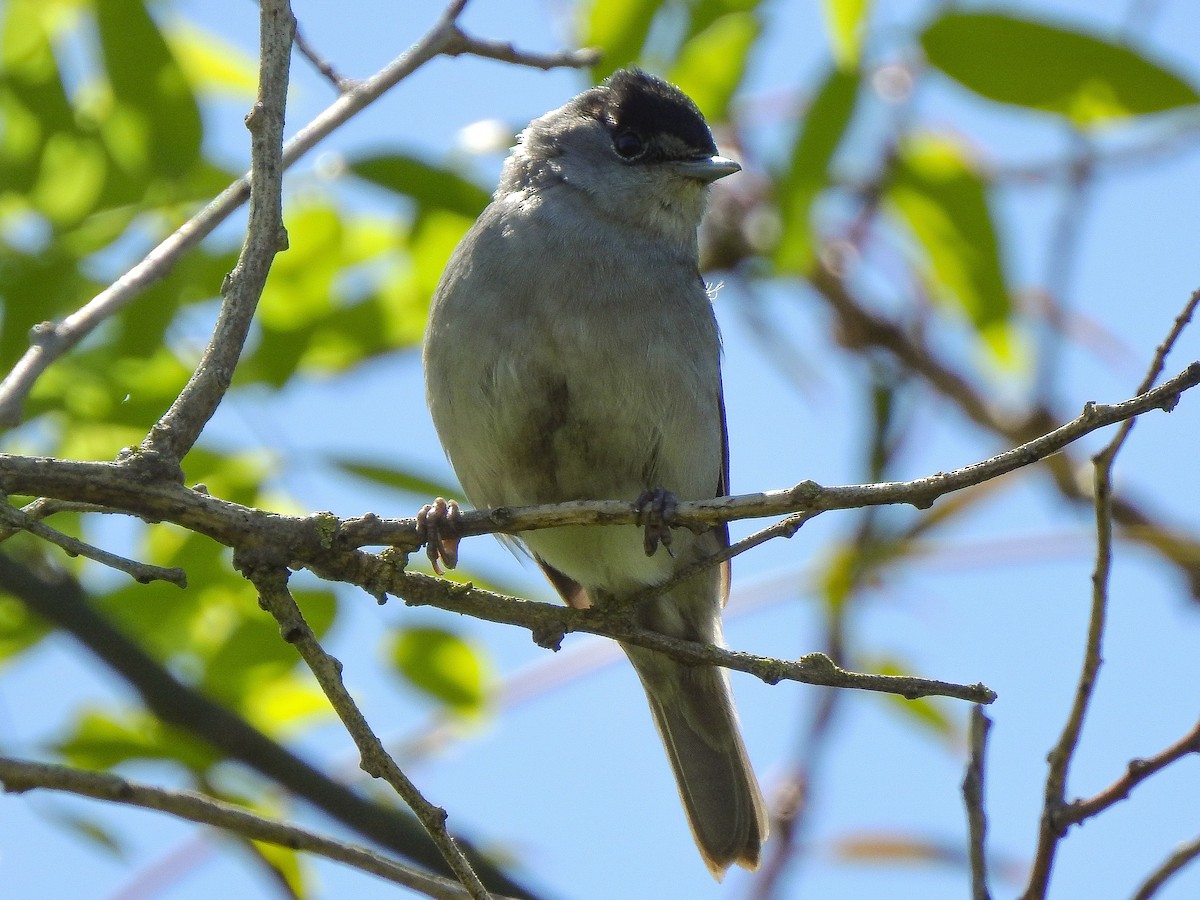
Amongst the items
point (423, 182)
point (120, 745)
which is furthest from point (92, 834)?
point (423, 182)

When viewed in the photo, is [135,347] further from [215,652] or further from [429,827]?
[429,827]

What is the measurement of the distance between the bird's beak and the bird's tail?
5.63ft

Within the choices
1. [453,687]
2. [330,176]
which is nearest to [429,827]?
[453,687]

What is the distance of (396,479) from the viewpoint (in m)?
4.07

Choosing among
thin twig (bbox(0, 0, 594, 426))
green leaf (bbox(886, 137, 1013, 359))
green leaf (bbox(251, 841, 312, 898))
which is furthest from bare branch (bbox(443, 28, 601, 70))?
green leaf (bbox(251, 841, 312, 898))

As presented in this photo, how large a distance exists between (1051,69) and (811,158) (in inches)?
27.7

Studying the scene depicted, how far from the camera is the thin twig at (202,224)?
2.69m

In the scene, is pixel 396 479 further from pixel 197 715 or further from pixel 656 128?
pixel 656 128

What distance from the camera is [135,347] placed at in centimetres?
375

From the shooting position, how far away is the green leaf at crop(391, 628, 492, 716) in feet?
13.7

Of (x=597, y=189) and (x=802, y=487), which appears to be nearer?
(x=802, y=487)

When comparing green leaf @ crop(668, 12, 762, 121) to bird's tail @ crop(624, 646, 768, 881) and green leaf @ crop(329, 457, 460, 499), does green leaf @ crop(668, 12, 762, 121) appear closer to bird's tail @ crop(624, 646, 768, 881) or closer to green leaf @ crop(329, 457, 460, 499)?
green leaf @ crop(329, 457, 460, 499)

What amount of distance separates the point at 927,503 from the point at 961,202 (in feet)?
6.41

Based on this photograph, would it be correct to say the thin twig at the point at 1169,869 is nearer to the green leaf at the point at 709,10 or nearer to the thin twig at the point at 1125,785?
the thin twig at the point at 1125,785
